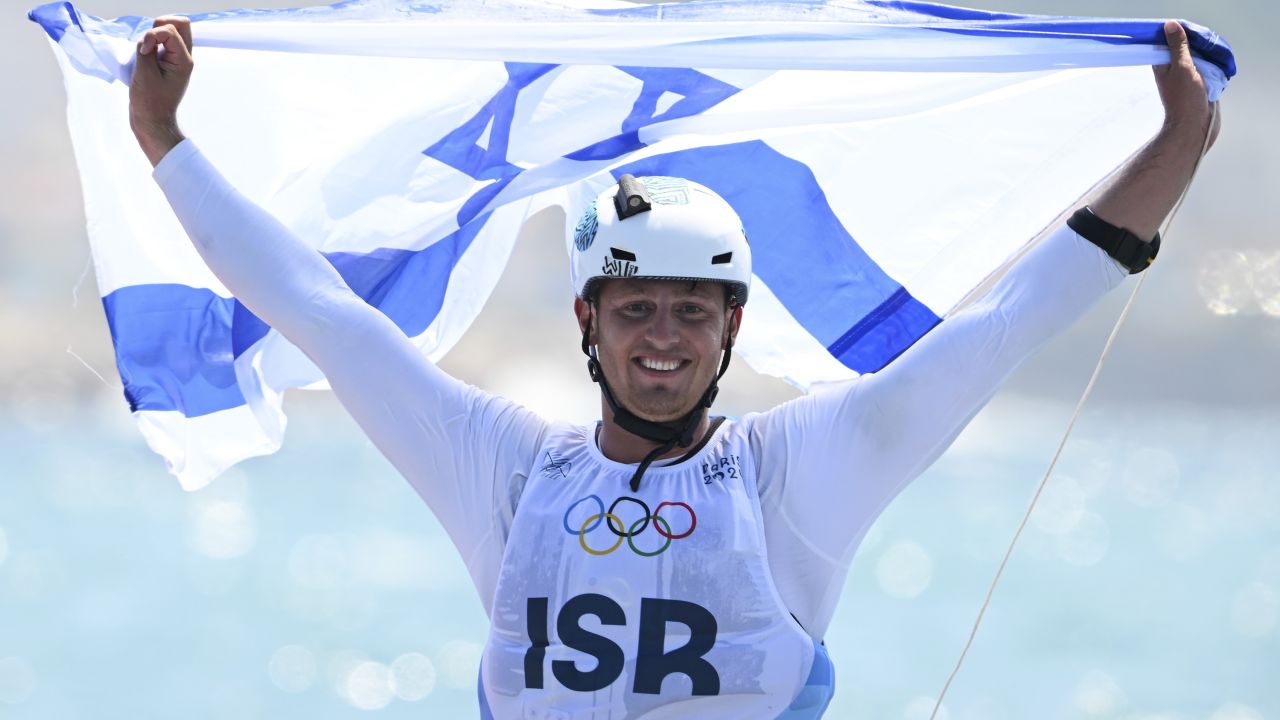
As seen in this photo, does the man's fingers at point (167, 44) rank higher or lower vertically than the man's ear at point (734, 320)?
higher

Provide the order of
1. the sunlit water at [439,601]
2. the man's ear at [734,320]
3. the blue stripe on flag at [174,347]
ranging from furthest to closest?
the sunlit water at [439,601]
the blue stripe on flag at [174,347]
the man's ear at [734,320]

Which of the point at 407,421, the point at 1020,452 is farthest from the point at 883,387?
the point at 1020,452

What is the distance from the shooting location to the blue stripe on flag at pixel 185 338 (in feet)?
12.3

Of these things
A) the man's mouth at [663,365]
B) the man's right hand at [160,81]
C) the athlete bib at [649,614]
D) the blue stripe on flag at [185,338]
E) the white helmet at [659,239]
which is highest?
the man's right hand at [160,81]

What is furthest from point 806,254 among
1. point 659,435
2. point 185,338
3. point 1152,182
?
point 185,338

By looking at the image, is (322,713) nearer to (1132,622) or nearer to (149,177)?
(1132,622)

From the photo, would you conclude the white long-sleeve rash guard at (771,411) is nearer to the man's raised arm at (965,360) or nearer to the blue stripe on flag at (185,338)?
the man's raised arm at (965,360)

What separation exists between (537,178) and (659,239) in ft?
2.85

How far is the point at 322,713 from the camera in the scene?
47.7 feet

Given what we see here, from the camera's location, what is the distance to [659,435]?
317cm

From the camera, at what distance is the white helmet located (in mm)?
3158

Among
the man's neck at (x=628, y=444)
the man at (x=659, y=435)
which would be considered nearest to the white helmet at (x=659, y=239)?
the man at (x=659, y=435)

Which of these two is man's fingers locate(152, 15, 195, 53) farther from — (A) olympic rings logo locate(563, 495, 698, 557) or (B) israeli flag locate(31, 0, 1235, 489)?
(A) olympic rings logo locate(563, 495, 698, 557)

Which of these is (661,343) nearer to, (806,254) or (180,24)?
(806,254)
